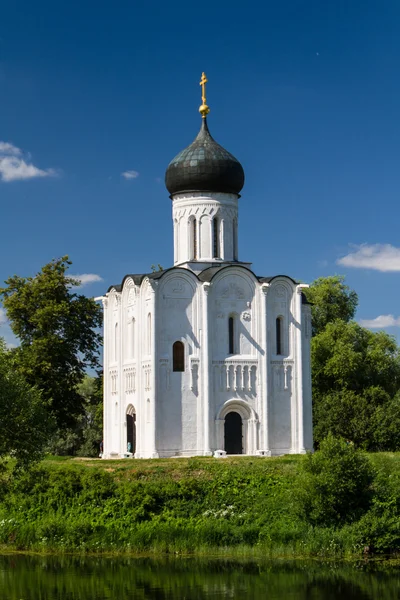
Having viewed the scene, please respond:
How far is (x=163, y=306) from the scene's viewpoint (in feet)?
109

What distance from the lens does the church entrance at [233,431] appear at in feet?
110

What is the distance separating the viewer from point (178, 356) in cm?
3319

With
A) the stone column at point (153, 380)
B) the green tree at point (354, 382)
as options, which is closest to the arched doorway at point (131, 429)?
the stone column at point (153, 380)

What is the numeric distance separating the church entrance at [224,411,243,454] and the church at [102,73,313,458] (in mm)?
31

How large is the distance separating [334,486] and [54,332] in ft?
52.7

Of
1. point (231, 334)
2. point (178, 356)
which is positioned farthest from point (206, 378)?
point (231, 334)

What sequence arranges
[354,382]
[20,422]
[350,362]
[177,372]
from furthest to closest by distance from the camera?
[354,382] → [350,362] → [177,372] → [20,422]

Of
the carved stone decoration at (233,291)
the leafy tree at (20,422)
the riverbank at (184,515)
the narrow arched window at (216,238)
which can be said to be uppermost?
the narrow arched window at (216,238)

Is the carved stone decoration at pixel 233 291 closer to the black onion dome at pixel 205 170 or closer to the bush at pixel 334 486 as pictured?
the black onion dome at pixel 205 170

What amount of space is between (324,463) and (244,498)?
10.6ft

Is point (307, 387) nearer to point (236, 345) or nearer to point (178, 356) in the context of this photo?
point (236, 345)

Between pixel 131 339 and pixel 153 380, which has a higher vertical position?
pixel 131 339

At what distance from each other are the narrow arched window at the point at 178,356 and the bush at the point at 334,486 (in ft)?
32.2

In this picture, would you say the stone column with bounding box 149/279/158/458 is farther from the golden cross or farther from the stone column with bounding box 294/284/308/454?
the golden cross
